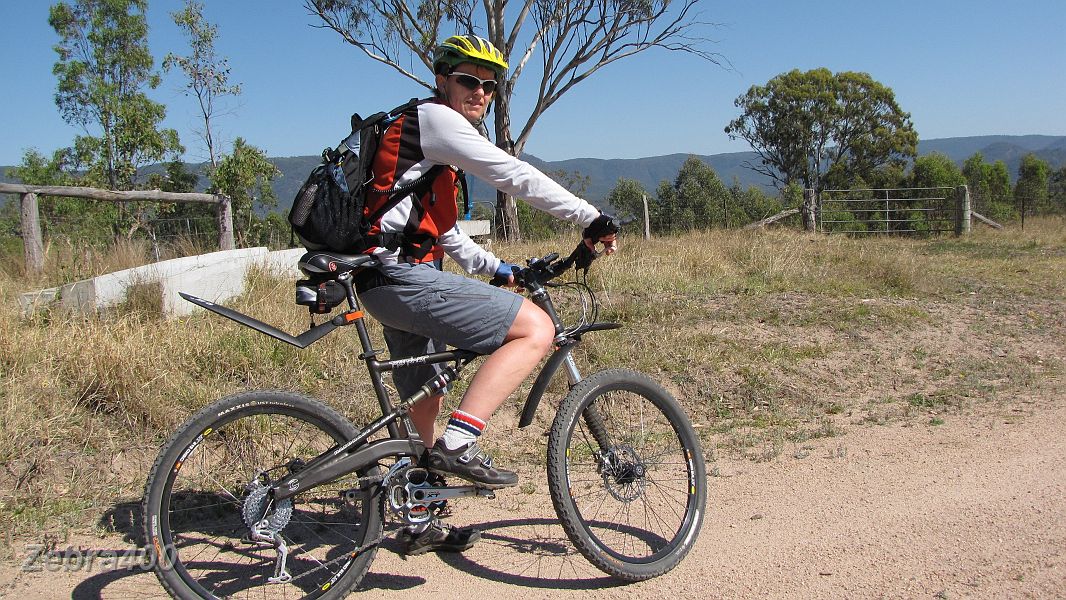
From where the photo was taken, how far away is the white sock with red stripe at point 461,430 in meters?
2.96

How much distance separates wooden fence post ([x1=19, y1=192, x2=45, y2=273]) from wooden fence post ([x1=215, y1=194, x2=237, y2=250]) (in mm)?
2498

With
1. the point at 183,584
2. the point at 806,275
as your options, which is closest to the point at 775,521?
the point at 183,584

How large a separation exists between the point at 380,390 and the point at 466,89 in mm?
1175

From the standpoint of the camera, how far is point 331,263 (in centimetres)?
282

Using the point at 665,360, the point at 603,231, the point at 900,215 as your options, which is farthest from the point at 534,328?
the point at 900,215

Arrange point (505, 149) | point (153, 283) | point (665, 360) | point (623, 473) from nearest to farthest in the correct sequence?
point (623, 473) → point (665, 360) → point (153, 283) → point (505, 149)

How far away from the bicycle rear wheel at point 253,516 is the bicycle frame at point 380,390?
0.06 metres

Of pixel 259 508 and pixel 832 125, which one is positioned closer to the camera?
pixel 259 508

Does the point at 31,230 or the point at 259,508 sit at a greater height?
the point at 31,230

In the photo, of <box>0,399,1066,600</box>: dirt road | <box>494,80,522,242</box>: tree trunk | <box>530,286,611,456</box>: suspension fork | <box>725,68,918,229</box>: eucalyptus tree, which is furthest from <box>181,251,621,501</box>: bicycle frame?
<box>725,68,918,229</box>: eucalyptus tree

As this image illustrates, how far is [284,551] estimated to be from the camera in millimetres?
2898

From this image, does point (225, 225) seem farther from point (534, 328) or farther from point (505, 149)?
point (505, 149)

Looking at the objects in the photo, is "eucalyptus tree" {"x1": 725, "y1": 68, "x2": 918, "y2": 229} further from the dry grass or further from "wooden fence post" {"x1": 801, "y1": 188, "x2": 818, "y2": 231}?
the dry grass

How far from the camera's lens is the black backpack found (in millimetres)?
2801
